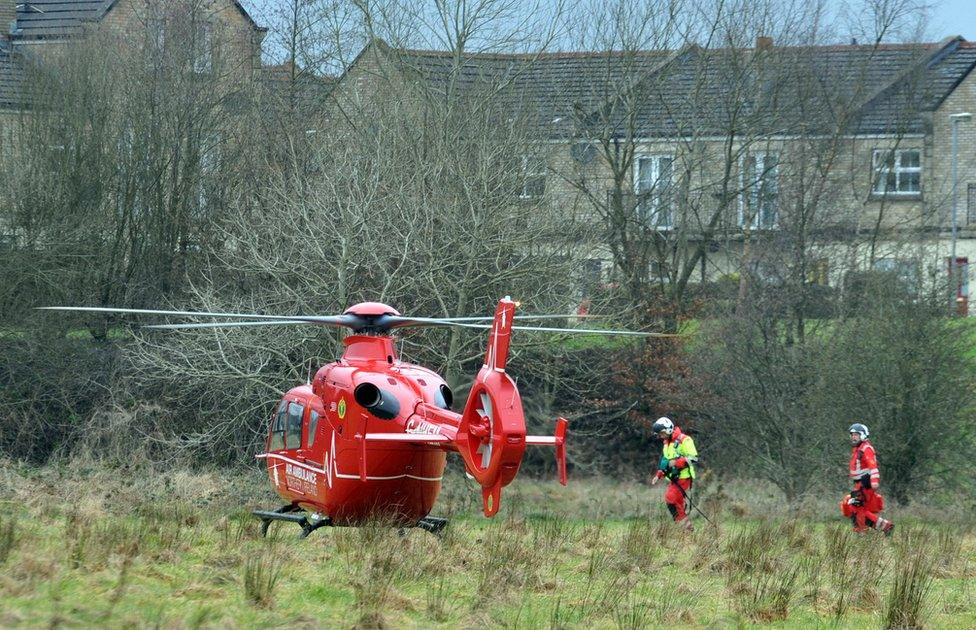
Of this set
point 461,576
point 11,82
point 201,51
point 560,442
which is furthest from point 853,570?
point 11,82

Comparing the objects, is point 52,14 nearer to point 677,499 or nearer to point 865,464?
point 677,499

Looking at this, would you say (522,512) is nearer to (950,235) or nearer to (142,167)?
(142,167)

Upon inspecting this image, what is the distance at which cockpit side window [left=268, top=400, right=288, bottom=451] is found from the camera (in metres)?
15.8

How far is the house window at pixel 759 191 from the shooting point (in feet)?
105

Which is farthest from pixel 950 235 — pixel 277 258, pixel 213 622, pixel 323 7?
pixel 213 622

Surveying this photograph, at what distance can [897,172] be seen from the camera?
1380 inches

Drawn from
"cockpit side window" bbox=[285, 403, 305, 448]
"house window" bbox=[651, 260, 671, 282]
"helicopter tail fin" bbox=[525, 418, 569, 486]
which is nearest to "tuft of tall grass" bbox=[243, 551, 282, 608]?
"helicopter tail fin" bbox=[525, 418, 569, 486]

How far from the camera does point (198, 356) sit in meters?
24.8

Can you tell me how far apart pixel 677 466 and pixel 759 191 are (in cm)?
1609

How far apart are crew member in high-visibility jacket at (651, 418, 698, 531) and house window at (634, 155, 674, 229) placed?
14.9m

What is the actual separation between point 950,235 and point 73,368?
26261 mm

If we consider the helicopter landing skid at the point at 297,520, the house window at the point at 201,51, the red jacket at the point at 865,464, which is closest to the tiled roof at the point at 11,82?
the house window at the point at 201,51

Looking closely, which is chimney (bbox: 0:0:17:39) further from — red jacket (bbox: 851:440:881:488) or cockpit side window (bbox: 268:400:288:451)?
red jacket (bbox: 851:440:881:488)

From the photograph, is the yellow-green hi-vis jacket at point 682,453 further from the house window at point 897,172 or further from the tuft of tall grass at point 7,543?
the house window at point 897,172
